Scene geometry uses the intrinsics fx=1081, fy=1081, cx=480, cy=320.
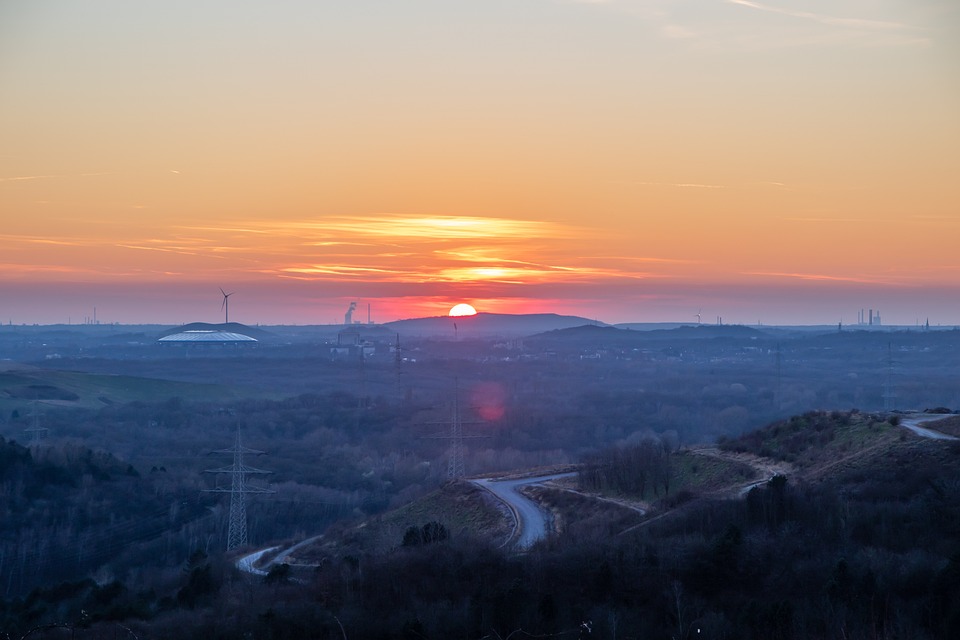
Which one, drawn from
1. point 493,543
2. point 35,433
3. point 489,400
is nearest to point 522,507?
point 493,543

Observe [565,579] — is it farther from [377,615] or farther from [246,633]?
[246,633]

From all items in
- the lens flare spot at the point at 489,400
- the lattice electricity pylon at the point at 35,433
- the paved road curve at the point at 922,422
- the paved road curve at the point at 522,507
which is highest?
the paved road curve at the point at 922,422

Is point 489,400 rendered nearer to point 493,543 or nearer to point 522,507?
point 522,507

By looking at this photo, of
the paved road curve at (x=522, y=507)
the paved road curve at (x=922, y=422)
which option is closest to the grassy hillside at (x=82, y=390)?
the paved road curve at (x=522, y=507)

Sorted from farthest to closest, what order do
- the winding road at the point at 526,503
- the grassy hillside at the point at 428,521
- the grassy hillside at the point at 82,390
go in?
1. the grassy hillside at the point at 82,390
2. the grassy hillside at the point at 428,521
3. the winding road at the point at 526,503

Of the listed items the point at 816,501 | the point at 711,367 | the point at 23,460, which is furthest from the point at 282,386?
the point at 816,501

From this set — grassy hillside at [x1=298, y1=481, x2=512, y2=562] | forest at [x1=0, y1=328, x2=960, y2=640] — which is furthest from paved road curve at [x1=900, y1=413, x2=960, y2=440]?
grassy hillside at [x1=298, y1=481, x2=512, y2=562]

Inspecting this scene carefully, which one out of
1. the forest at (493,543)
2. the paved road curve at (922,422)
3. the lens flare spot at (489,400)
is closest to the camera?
the forest at (493,543)

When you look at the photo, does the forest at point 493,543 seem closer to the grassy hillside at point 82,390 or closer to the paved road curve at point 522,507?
the paved road curve at point 522,507
